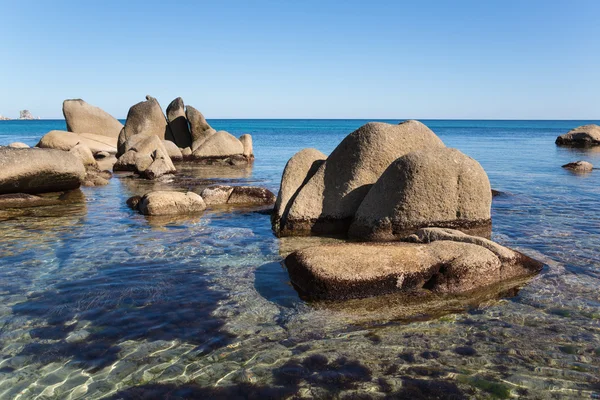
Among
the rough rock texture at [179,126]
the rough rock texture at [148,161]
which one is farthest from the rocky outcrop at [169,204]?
the rough rock texture at [179,126]

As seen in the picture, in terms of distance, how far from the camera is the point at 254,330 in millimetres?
5895

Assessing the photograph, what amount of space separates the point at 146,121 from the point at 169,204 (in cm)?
2188

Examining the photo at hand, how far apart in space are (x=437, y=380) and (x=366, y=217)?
568 centimetres

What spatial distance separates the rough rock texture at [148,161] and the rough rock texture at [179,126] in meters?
8.69

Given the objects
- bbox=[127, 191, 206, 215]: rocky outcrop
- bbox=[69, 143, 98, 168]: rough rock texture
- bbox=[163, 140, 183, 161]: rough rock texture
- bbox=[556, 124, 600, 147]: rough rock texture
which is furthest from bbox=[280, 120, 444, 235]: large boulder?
bbox=[556, 124, 600, 147]: rough rock texture

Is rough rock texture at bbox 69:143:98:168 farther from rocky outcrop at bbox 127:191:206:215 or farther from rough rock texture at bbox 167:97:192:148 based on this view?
rocky outcrop at bbox 127:191:206:215

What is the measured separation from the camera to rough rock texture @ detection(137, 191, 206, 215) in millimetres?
13195

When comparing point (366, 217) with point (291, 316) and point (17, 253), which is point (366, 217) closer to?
point (291, 316)

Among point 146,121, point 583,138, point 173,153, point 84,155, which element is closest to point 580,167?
point 173,153

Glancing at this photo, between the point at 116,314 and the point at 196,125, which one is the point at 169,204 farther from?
the point at 196,125

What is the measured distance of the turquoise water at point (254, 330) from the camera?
4730mm

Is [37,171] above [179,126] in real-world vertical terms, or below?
below

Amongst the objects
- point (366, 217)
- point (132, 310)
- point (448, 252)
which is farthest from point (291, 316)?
point (366, 217)

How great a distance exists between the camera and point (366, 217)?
10.3 m
